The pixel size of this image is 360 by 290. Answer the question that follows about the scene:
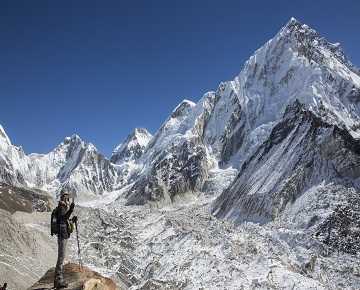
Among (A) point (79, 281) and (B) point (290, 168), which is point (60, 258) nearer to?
(A) point (79, 281)

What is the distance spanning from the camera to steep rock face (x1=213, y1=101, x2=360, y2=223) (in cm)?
8062

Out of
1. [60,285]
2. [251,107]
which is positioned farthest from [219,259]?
[251,107]

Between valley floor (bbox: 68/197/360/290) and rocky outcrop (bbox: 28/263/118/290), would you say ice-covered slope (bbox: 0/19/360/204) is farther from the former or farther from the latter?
rocky outcrop (bbox: 28/263/118/290)

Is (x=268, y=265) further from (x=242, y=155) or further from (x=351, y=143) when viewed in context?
(x=242, y=155)

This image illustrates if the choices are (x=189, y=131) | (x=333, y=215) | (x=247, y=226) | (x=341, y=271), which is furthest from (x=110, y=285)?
(x=189, y=131)

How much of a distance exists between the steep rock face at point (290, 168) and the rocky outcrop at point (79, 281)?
5913 centimetres

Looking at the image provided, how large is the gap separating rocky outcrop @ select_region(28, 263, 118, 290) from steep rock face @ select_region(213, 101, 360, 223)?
59127 mm

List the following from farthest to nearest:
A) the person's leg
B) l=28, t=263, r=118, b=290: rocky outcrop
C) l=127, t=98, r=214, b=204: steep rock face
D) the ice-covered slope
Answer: l=127, t=98, r=214, b=204: steep rock face
the ice-covered slope
l=28, t=263, r=118, b=290: rocky outcrop
the person's leg

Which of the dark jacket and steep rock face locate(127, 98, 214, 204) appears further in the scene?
steep rock face locate(127, 98, 214, 204)

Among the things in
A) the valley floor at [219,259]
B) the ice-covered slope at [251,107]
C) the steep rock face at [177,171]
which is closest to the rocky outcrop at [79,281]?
A: the valley floor at [219,259]

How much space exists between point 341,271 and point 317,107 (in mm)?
81713

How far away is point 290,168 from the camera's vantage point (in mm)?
91750

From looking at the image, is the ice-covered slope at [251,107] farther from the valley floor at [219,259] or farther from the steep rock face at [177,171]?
the valley floor at [219,259]

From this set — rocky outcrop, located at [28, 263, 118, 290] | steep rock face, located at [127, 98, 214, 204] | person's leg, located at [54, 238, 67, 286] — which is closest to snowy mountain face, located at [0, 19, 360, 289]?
steep rock face, located at [127, 98, 214, 204]
